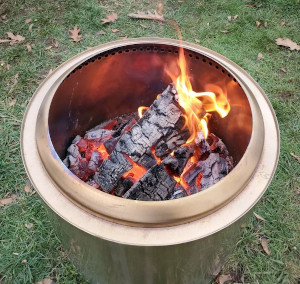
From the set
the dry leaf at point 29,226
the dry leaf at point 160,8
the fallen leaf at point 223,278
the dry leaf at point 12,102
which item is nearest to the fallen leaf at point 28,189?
the dry leaf at point 29,226

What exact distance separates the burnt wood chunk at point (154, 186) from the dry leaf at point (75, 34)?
2616 millimetres

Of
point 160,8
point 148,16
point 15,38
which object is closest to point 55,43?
point 15,38

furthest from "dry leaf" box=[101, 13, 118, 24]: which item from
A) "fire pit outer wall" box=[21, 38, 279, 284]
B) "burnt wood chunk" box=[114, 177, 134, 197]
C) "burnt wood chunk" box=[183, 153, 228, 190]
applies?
"burnt wood chunk" box=[114, 177, 134, 197]

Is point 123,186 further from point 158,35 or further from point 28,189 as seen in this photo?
point 158,35

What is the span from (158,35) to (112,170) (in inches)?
99.2

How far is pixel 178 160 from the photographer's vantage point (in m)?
1.97

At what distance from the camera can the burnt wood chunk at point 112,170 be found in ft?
6.16

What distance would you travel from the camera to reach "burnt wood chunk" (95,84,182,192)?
1.96 metres

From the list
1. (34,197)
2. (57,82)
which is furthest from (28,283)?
(57,82)

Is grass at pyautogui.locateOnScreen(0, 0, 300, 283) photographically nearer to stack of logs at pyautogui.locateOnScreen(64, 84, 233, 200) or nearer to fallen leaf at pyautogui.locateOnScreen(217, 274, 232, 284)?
fallen leaf at pyautogui.locateOnScreen(217, 274, 232, 284)

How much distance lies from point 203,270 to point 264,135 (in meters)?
0.80

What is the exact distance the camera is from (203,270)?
1.88 meters

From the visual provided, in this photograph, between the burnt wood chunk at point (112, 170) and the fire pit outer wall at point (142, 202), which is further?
the burnt wood chunk at point (112, 170)

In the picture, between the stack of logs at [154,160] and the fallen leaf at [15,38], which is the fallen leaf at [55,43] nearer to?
the fallen leaf at [15,38]
